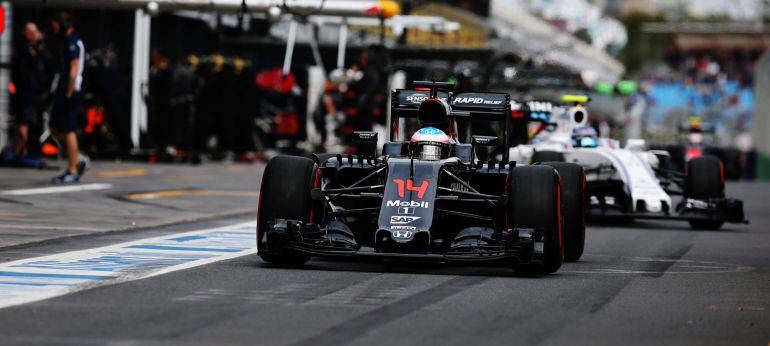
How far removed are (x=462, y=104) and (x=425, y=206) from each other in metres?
1.91

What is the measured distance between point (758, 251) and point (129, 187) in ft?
→ 30.7

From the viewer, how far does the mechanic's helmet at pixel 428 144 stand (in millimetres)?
12078

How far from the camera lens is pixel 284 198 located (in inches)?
453

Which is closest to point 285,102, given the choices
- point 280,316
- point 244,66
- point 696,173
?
point 244,66

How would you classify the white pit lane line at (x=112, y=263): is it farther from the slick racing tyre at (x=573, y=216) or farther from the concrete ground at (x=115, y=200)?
the slick racing tyre at (x=573, y=216)

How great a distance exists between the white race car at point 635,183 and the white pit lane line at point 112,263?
473cm

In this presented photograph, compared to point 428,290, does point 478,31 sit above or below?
above

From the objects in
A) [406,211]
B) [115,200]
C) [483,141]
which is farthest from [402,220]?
[115,200]

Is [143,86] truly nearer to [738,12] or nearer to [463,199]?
[463,199]

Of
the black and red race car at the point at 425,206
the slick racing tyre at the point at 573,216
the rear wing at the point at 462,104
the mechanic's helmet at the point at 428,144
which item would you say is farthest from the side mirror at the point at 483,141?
the slick racing tyre at the point at 573,216

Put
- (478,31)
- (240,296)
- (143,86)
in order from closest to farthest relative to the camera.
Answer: (240,296), (143,86), (478,31)

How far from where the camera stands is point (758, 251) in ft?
48.5

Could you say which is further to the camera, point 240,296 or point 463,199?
point 463,199

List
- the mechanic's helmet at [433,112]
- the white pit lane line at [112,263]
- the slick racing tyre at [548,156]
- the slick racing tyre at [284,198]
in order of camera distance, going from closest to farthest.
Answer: the white pit lane line at [112,263], the slick racing tyre at [284,198], the mechanic's helmet at [433,112], the slick racing tyre at [548,156]
